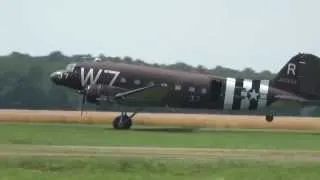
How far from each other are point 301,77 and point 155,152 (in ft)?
97.2

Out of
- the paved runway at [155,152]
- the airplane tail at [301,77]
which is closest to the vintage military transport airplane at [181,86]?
the airplane tail at [301,77]

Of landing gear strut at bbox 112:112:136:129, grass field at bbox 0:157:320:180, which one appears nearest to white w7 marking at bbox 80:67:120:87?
landing gear strut at bbox 112:112:136:129

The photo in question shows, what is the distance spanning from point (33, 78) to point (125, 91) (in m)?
85.1

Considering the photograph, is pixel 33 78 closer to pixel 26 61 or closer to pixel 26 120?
pixel 26 61

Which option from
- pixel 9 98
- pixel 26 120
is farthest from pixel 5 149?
pixel 9 98

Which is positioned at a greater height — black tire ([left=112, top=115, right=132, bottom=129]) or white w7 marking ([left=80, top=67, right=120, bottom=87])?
white w7 marking ([left=80, top=67, right=120, bottom=87])

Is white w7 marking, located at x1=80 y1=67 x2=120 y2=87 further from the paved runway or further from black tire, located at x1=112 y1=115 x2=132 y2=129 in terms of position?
the paved runway

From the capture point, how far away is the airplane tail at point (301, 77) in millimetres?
57812

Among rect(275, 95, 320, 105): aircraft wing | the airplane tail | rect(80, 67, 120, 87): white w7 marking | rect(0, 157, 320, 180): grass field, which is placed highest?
the airplane tail

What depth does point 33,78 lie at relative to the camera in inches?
5423

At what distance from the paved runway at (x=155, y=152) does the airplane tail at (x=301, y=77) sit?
2462 cm

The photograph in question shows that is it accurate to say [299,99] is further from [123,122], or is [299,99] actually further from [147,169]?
[147,169]

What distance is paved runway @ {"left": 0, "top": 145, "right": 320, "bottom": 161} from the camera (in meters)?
29.5

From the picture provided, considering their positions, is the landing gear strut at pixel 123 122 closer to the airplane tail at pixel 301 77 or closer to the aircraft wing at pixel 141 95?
the aircraft wing at pixel 141 95
